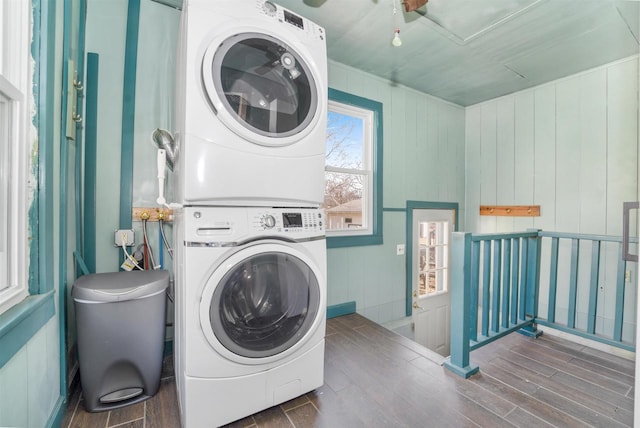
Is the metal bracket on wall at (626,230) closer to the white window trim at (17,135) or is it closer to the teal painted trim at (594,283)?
the teal painted trim at (594,283)

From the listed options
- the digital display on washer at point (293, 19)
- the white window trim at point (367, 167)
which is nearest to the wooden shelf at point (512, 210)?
the white window trim at point (367, 167)

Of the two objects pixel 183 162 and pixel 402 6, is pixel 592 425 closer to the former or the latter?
pixel 183 162

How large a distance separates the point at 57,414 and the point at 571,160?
13.6 ft

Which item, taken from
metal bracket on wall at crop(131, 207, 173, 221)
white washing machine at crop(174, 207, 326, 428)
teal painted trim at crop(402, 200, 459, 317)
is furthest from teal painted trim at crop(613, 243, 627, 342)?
metal bracket on wall at crop(131, 207, 173, 221)

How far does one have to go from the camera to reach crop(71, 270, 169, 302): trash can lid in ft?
4.13

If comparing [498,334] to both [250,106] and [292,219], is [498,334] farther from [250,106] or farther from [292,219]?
[250,106]

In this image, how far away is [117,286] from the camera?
1.32 metres

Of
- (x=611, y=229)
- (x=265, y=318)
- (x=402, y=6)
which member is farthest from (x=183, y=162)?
(x=611, y=229)

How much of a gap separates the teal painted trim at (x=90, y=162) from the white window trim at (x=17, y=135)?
74 centimetres

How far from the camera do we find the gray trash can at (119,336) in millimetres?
1267

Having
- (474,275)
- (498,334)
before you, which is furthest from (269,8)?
(498,334)

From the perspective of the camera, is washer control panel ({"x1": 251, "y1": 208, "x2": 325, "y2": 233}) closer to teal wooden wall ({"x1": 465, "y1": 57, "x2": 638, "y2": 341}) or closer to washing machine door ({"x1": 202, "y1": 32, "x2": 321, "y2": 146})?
washing machine door ({"x1": 202, "y1": 32, "x2": 321, "y2": 146})

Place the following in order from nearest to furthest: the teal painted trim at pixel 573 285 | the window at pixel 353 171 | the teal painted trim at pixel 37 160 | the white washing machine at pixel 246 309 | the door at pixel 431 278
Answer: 1. the teal painted trim at pixel 37 160
2. the white washing machine at pixel 246 309
3. the teal painted trim at pixel 573 285
4. the window at pixel 353 171
5. the door at pixel 431 278

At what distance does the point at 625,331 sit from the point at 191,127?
3680mm
